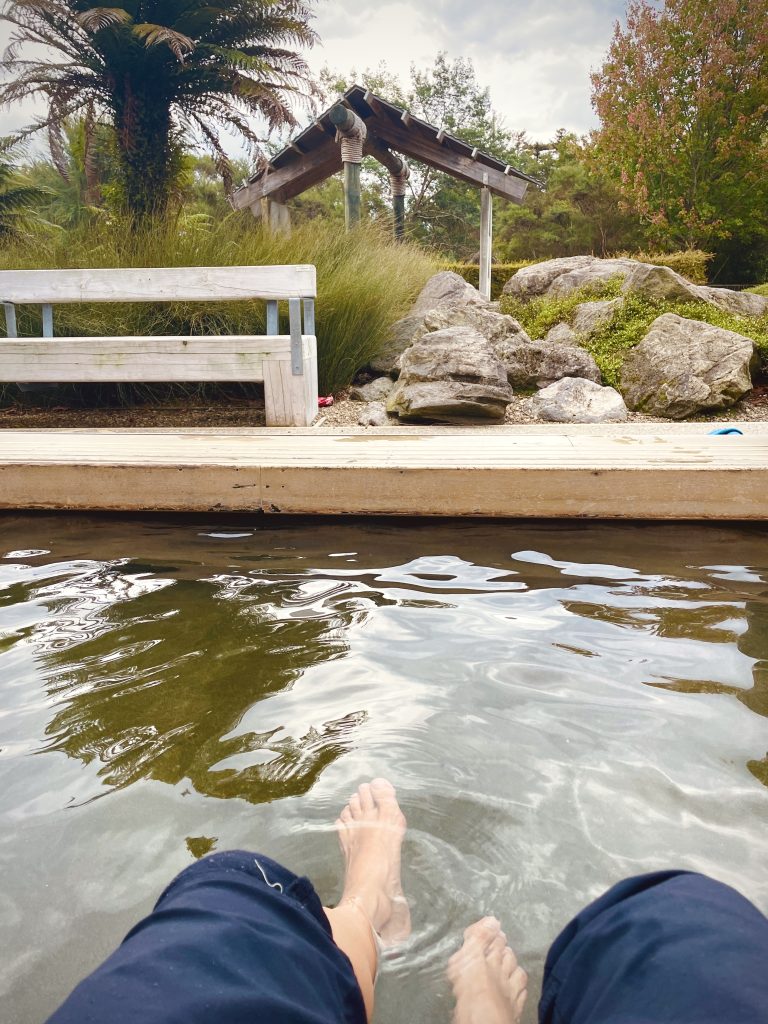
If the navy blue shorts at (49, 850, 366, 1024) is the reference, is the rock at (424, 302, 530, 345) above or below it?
above

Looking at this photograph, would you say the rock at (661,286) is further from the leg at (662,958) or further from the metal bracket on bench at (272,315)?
the leg at (662,958)

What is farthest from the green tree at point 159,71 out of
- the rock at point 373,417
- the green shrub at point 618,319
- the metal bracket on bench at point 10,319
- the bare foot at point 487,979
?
the bare foot at point 487,979

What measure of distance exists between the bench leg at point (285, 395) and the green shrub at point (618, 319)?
3.03 metres

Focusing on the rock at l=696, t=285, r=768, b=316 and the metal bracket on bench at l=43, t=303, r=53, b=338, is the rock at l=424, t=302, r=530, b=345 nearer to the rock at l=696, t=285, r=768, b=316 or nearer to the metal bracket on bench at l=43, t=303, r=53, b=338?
the rock at l=696, t=285, r=768, b=316

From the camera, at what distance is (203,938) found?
0.79m

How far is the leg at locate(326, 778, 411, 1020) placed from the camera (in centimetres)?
118

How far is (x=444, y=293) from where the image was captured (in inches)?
300

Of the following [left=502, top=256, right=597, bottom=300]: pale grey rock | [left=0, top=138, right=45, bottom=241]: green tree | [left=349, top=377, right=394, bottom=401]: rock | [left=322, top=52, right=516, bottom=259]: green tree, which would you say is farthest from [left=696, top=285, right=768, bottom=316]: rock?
[left=322, top=52, right=516, bottom=259]: green tree

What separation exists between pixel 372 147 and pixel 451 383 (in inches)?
307

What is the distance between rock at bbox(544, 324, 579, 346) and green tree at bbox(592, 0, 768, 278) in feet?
46.6

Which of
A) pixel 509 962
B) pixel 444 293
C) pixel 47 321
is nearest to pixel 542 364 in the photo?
pixel 444 293

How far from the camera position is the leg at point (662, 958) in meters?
0.71

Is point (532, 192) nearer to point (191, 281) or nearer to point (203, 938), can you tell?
point (191, 281)

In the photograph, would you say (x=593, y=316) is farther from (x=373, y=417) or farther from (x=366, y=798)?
Answer: (x=366, y=798)
